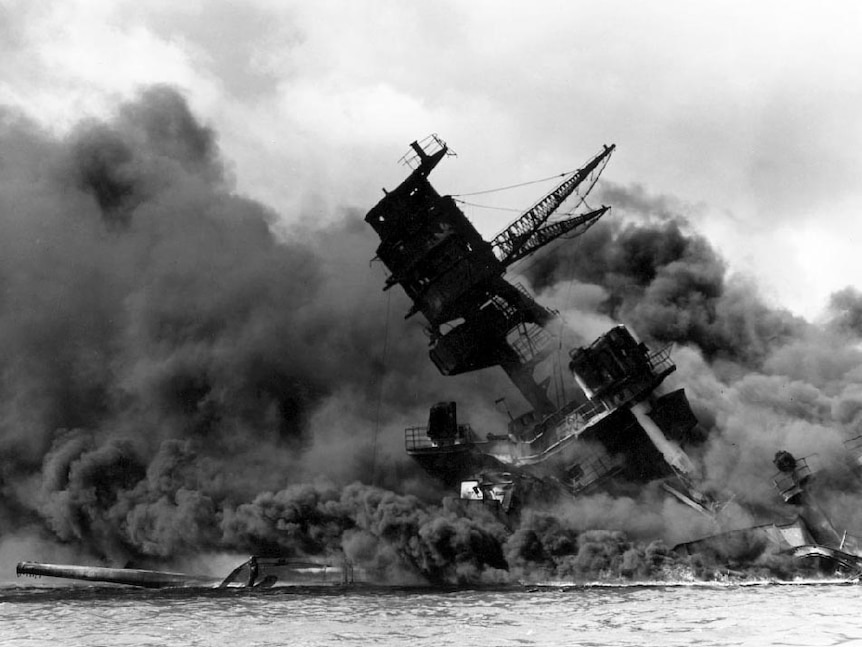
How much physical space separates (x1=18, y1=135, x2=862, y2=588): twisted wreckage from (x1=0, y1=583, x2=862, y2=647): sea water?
441cm

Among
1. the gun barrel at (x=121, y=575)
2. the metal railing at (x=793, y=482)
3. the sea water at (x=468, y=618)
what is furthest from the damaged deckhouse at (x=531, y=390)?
the gun barrel at (x=121, y=575)

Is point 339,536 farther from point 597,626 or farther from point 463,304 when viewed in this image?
point 597,626

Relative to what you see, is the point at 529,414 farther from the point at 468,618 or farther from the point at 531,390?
the point at 468,618

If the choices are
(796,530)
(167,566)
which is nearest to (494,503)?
(796,530)

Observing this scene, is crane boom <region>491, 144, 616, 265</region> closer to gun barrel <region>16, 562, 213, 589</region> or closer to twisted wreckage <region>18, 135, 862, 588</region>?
twisted wreckage <region>18, 135, 862, 588</region>

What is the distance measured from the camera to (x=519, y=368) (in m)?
38.9

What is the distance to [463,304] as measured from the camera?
3731 centimetres

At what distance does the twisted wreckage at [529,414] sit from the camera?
106ft

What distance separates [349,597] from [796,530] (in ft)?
56.1

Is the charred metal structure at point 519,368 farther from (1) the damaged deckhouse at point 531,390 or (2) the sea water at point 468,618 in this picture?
(2) the sea water at point 468,618

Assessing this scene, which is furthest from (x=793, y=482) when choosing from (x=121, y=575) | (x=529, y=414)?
(x=121, y=575)

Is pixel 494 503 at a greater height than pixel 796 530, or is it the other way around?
pixel 494 503

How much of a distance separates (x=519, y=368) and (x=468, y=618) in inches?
766

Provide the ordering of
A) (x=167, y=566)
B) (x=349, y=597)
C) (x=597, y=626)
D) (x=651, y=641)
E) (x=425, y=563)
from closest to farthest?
(x=651, y=641) → (x=597, y=626) → (x=349, y=597) → (x=425, y=563) → (x=167, y=566)
